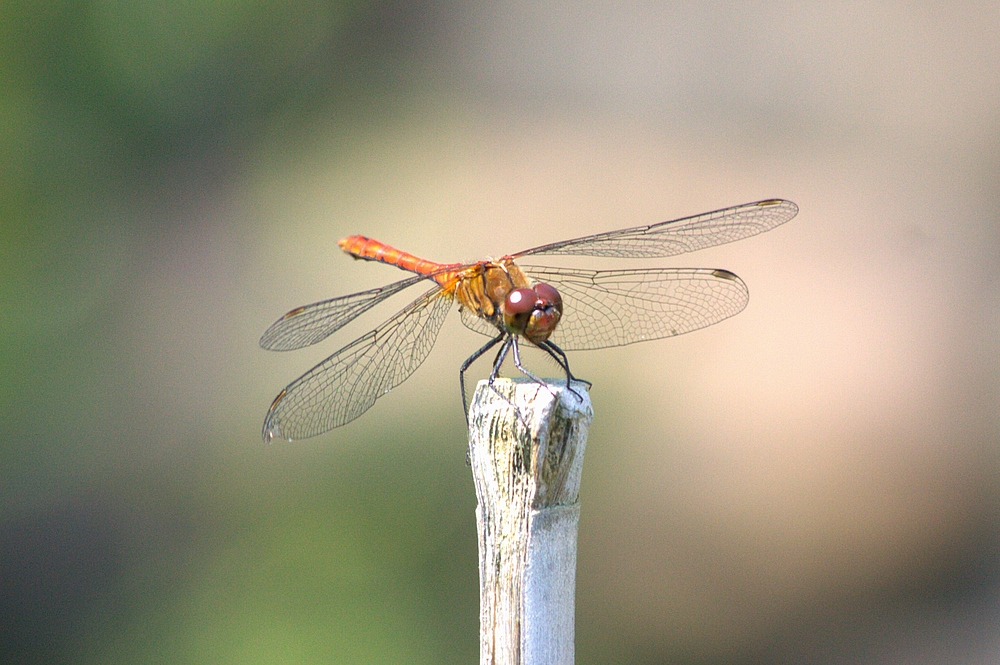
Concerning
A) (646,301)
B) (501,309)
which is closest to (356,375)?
(501,309)

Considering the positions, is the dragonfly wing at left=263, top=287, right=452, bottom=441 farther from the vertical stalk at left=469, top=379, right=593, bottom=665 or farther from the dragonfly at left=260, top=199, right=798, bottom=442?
the vertical stalk at left=469, top=379, right=593, bottom=665

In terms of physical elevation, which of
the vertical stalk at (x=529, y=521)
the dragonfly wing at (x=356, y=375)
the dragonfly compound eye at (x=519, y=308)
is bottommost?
the vertical stalk at (x=529, y=521)

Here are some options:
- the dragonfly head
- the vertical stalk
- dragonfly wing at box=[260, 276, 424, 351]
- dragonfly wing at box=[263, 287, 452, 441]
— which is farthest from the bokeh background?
the vertical stalk

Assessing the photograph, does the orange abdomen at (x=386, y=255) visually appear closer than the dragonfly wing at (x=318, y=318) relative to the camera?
No

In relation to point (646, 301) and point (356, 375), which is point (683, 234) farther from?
point (356, 375)

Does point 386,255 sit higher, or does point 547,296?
point 386,255

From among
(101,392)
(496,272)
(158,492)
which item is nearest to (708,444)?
(496,272)

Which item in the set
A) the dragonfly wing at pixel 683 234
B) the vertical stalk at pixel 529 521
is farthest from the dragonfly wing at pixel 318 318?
the vertical stalk at pixel 529 521

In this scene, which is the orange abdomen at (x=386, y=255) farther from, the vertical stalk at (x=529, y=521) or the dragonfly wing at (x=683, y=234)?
the vertical stalk at (x=529, y=521)
